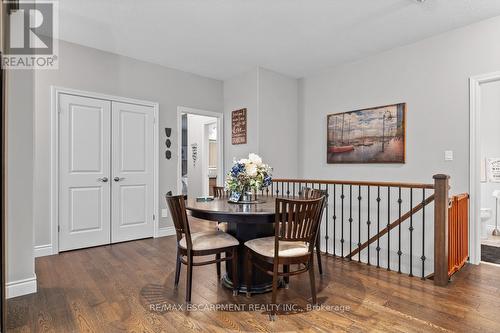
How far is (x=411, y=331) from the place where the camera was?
6.28 ft

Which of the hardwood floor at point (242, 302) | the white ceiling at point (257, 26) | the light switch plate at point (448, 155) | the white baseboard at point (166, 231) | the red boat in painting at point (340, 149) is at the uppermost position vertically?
the white ceiling at point (257, 26)

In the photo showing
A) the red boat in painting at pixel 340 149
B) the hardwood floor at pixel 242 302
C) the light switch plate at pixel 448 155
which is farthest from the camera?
the red boat in painting at pixel 340 149

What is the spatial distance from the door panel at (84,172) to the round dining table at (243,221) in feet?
6.75

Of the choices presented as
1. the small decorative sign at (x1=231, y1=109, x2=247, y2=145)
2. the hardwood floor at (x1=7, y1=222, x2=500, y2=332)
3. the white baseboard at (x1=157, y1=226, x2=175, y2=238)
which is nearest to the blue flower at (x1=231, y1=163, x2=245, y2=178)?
the hardwood floor at (x1=7, y1=222, x2=500, y2=332)

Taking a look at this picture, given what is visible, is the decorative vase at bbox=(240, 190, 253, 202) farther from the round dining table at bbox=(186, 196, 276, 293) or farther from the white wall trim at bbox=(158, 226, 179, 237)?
the white wall trim at bbox=(158, 226, 179, 237)

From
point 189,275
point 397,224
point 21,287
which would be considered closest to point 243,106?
point 397,224

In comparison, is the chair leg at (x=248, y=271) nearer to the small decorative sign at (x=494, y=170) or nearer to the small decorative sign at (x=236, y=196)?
the small decorative sign at (x=236, y=196)

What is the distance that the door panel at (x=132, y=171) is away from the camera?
4117 mm

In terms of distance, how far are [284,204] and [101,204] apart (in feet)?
9.87

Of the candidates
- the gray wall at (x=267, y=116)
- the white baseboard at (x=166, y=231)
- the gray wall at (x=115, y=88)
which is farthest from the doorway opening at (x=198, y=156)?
the white baseboard at (x=166, y=231)

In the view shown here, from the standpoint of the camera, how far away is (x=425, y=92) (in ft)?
12.1

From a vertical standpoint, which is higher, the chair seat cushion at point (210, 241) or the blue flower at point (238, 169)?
the blue flower at point (238, 169)

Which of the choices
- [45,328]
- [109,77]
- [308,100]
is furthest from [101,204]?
[308,100]

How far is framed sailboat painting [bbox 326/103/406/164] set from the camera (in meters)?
3.95
